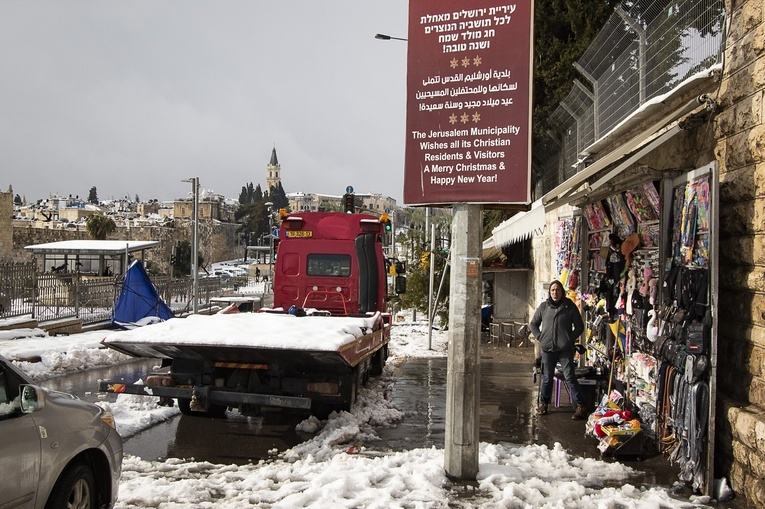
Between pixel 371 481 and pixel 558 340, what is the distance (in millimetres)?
3702

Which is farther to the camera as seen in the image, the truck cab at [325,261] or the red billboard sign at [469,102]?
the truck cab at [325,261]

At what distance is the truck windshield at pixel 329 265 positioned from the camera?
458 inches

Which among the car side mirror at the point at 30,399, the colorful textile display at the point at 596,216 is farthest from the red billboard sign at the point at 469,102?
the colorful textile display at the point at 596,216

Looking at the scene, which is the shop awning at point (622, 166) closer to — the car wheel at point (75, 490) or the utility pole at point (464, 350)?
the utility pole at point (464, 350)

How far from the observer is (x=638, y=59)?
7883mm

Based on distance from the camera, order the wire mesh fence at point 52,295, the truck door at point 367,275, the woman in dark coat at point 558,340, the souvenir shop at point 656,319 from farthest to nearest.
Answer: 1. the wire mesh fence at point 52,295
2. the truck door at point 367,275
3. the woman in dark coat at point 558,340
4. the souvenir shop at point 656,319

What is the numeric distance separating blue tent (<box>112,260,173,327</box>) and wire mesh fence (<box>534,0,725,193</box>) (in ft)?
42.5

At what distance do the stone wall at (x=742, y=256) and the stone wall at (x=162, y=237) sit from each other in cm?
4664

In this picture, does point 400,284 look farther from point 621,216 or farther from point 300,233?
point 621,216

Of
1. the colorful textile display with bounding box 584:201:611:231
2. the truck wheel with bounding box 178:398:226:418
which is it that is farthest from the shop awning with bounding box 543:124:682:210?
the truck wheel with bounding box 178:398:226:418

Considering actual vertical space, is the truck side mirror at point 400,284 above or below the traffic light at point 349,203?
below

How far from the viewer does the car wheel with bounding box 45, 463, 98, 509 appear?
13.4 feet

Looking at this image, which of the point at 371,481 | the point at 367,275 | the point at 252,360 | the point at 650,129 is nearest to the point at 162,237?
the point at 367,275

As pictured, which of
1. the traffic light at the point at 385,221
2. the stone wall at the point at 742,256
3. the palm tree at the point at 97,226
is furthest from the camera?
the palm tree at the point at 97,226
